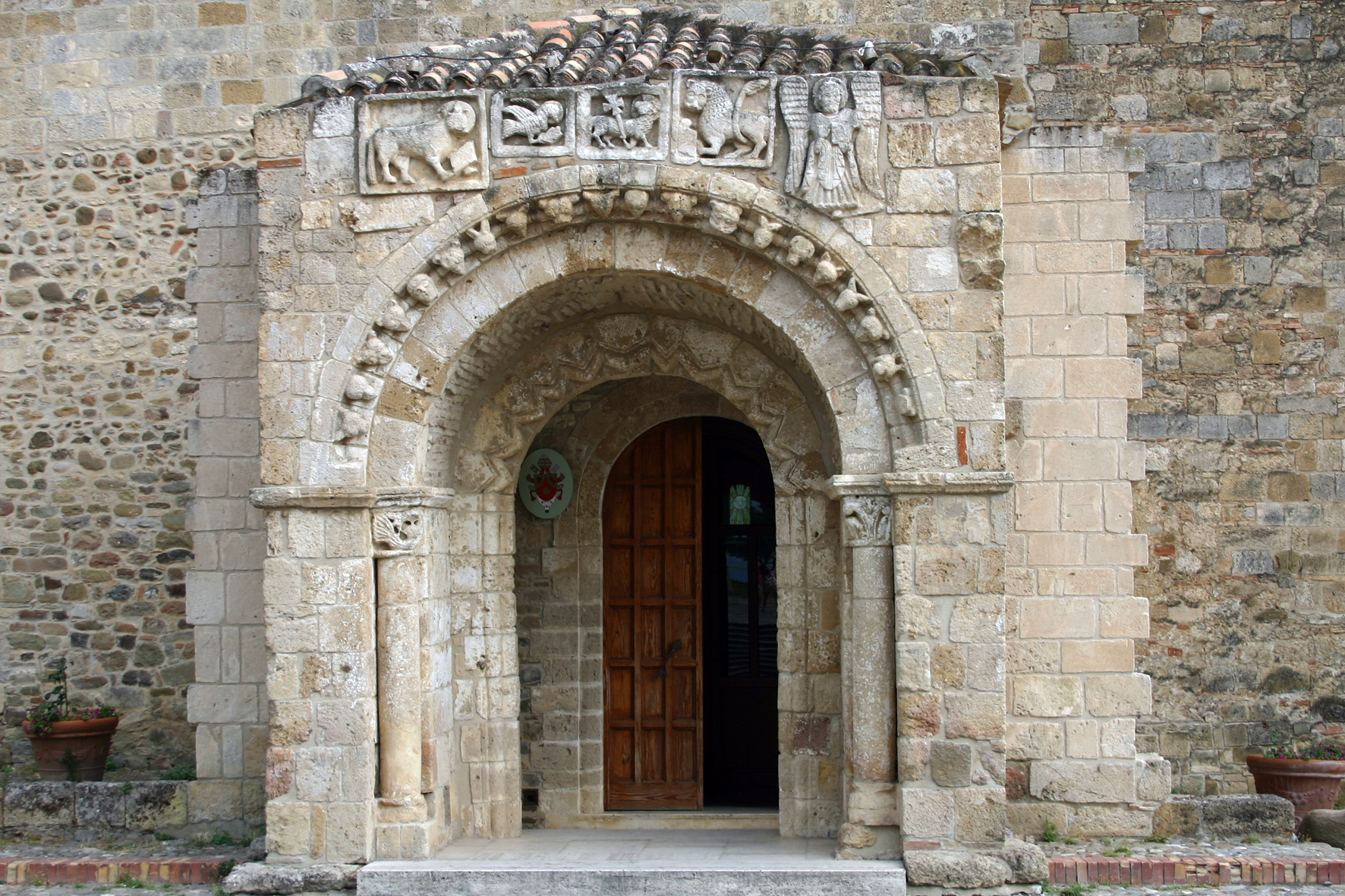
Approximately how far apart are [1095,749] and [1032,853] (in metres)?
0.98

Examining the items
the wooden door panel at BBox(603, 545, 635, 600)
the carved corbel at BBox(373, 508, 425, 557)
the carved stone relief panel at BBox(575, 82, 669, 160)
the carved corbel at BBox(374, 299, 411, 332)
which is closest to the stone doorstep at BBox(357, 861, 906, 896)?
the carved corbel at BBox(373, 508, 425, 557)

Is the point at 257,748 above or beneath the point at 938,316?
beneath

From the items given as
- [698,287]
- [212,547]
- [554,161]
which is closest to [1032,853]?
[698,287]

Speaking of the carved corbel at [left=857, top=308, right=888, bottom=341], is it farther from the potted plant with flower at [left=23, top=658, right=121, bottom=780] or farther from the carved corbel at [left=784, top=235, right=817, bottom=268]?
the potted plant with flower at [left=23, top=658, right=121, bottom=780]

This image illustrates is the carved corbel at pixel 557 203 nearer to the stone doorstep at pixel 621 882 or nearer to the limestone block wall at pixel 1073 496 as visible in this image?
the limestone block wall at pixel 1073 496

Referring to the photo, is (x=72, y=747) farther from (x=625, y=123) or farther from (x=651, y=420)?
(x=625, y=123)

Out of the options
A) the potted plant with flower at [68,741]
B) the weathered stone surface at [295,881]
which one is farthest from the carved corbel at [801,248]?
the potted plant with flower at [68,741]

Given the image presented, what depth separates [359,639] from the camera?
5637 mm

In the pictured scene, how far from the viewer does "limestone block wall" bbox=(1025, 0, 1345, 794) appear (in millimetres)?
8508

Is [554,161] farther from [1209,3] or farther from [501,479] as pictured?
[1209,3]

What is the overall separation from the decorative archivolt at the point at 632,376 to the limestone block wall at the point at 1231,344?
3.32 metres

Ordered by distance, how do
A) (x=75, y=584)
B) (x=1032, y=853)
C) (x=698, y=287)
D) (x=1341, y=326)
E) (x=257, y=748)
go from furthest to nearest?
(x=75, y=584) → (x=1341, y=326) → (x=257, y=748) → (x=698, y=287) → (x=1032, y=853)

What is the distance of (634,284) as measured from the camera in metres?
6.09

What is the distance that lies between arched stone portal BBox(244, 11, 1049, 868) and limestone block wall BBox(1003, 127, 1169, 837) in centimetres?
90
